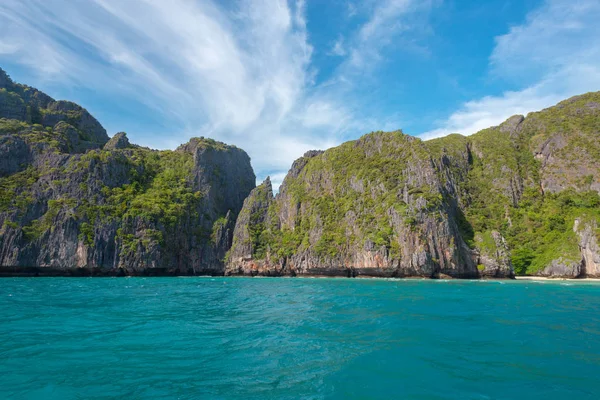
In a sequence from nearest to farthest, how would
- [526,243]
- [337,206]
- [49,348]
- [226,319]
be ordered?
1. [49,348]
2. [226,319]
3. [526,243]
4. [337,206]

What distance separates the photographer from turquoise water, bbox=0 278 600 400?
874 cm

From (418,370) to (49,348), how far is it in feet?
44.3

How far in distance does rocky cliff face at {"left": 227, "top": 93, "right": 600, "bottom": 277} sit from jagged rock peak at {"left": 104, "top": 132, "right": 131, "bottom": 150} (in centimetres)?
6191

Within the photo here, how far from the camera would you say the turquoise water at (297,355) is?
8.74m

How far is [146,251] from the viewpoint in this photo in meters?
92.9

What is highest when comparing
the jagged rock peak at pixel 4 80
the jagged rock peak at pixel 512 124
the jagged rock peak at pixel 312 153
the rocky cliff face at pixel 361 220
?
the jagged rock peak at pixel 4 80

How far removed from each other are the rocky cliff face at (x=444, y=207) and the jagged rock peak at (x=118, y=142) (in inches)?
2438

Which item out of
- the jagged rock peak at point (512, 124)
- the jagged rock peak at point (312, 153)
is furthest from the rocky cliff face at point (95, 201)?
the jagged rock peak at point (512, 124)

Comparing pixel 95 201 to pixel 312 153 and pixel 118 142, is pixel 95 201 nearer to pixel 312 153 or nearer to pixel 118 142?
pixel 118 142

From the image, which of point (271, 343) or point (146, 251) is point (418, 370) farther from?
point (146, 251)

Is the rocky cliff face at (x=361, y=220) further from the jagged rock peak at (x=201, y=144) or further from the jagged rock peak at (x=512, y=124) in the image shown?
the jagged rock peak at (x=512, y=124)

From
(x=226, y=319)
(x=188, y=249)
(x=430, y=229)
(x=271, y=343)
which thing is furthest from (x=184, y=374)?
(x=188, y=249)

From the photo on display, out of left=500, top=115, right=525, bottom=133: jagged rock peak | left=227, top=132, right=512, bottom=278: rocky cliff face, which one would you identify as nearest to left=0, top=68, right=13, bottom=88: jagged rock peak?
left=227, top=132, right=512, bottom=278: rocky cliff face

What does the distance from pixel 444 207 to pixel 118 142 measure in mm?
126214
